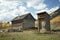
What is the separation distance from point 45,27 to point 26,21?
68.2 ft

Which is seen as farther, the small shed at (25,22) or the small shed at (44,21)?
the small shed at (25,22)

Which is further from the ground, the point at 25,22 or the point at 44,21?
the point at 25,22

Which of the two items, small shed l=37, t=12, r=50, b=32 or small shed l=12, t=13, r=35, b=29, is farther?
small shed l=12, t=13, r=35, b=29

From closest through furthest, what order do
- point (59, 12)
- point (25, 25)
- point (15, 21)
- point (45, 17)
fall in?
point (45, 17)
point (25, 25)
point (15, 21)
point (59, 12)

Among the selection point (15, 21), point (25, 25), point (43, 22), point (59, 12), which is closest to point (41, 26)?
point (43, 22)

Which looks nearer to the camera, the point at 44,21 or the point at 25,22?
the point at 44,21

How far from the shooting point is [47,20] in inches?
1575

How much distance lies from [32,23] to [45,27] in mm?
21397

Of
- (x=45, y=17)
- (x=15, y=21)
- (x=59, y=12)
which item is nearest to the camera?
(x=45, y=17)

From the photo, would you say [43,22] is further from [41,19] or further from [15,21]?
[15,21]

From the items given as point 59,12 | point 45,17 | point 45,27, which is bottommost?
point 45,27

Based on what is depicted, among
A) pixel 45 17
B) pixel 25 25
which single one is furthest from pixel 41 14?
pixel 25 25

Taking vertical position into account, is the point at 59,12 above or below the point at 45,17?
above

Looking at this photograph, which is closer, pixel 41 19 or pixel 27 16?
pixel 41 19
